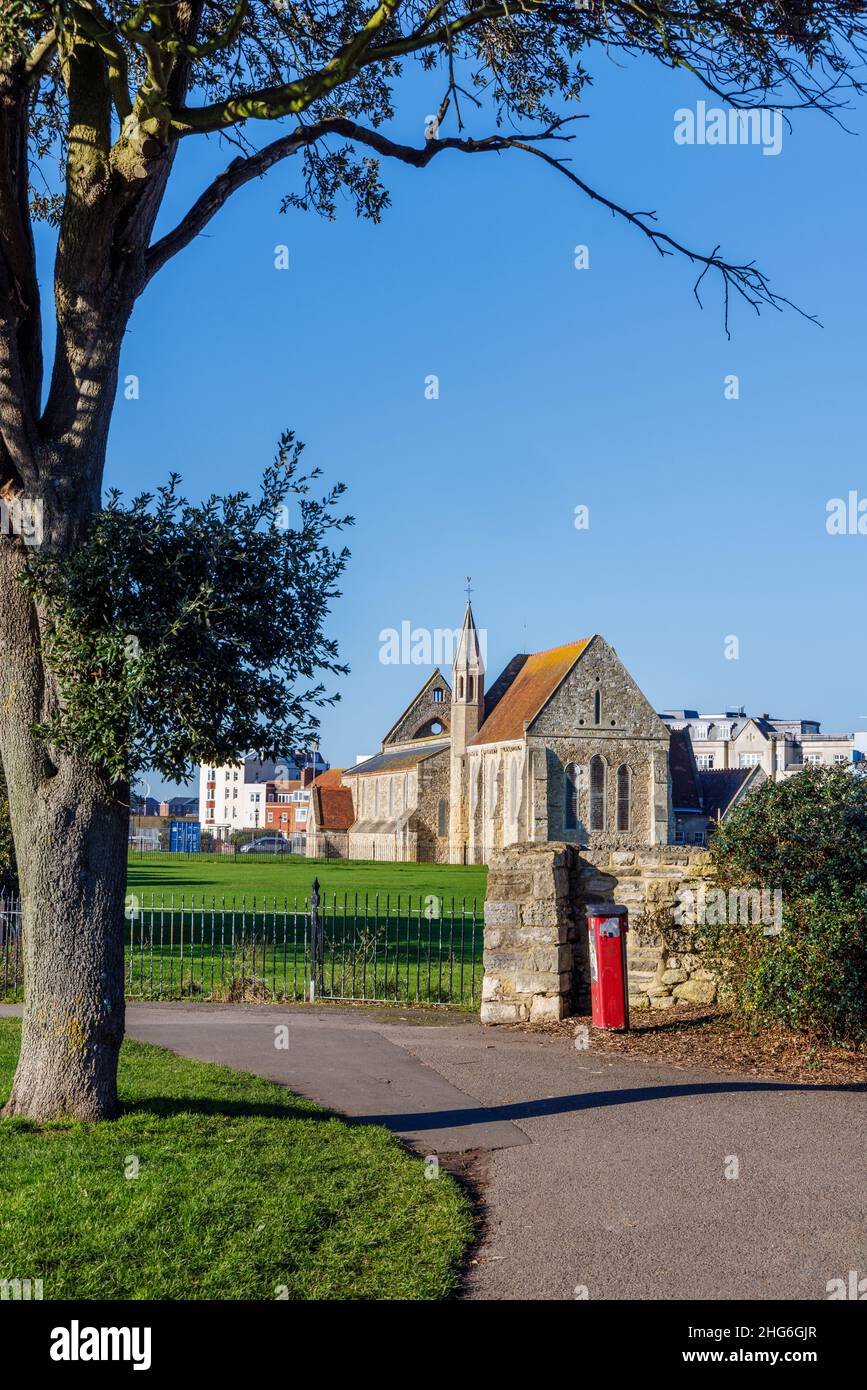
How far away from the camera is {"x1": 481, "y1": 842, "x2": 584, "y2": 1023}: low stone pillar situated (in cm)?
1201

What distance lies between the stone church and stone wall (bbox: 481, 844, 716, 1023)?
50122mm

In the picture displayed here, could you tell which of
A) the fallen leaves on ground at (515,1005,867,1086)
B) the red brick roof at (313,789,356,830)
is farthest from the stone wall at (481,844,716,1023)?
the red brick roof at (313,789,356,830)

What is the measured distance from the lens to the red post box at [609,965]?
11.2 meters

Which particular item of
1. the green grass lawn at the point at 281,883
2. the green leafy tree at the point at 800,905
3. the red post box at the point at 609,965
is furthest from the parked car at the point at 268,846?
the green leafy tree at the point at 800,905

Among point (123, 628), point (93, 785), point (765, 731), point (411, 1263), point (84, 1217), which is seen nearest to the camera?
point (411, 1263)

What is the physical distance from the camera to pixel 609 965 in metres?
11.2

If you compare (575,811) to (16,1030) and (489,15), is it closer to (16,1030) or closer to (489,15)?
(16,1030)

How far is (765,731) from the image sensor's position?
369 feet

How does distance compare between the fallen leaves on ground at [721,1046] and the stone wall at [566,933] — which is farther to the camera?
the stone wall at [566,933]

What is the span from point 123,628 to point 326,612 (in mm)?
1396

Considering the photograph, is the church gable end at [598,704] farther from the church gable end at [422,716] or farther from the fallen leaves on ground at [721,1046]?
the fallen leaves on ground at [721,1046]

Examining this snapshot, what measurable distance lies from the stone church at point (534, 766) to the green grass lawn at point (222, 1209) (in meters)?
55.6

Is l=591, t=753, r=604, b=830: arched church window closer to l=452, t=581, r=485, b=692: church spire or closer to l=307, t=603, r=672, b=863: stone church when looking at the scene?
l=307, t=603, r=672, b=863: stone church

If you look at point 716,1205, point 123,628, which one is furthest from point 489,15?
point 716,1205
